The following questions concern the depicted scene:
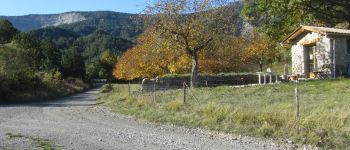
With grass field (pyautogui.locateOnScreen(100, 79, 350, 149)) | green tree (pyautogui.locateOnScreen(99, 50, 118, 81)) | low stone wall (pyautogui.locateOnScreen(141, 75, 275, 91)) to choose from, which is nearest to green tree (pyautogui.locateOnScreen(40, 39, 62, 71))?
green tree (pyautogui.locateOnScreen(99, 50, 118, 81))

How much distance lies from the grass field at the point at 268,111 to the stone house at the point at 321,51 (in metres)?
3.83

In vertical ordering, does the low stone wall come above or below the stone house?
below

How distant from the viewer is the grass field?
539 inches

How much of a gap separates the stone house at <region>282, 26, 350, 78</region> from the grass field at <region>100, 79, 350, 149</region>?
383 centimetres

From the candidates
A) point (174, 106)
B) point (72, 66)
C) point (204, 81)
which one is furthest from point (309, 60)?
point (72, 66)

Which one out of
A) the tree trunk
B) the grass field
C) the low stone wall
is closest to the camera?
the grass field

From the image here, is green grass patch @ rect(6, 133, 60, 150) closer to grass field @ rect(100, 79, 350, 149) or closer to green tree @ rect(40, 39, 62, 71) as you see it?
grass field @ rect(100, 79, 350, 149)

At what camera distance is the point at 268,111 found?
1625 centimetres

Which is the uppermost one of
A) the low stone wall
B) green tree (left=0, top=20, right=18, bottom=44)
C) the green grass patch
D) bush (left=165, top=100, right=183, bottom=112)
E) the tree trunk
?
green tree (left=0, top=20, right=18, bottom=44)

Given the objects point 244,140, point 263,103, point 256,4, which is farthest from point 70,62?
point 244,140

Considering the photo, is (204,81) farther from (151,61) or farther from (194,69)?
(151,61)

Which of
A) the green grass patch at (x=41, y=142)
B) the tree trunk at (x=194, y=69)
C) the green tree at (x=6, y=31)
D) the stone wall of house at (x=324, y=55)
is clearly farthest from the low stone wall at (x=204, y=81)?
the green tree at (x=6, y=31)

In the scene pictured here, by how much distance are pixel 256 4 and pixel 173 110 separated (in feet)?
62.4

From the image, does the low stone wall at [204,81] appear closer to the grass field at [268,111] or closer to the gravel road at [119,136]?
the grass field at [268,111]
